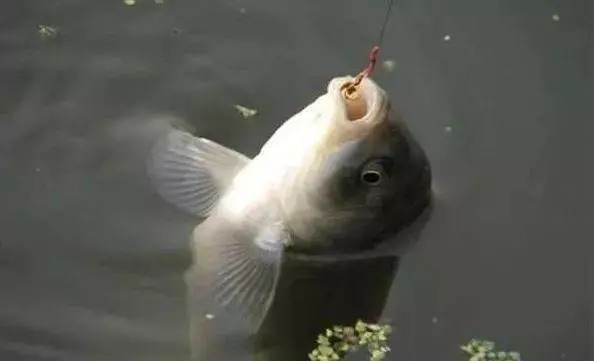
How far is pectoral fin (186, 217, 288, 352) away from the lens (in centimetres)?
248

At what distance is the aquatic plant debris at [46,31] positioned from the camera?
2.89 meters

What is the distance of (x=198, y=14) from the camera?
2.98 m

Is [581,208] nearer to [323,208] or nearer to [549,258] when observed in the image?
[549,258]

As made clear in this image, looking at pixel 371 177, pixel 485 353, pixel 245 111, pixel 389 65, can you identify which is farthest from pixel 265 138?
pixel 485 353

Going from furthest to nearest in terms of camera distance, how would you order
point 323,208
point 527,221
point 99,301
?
point 527,221 → point 99,301 → point 323,208

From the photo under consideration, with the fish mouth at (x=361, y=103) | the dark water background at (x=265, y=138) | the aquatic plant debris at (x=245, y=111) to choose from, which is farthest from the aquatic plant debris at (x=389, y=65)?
the fish mouth at (x=361, y=103)

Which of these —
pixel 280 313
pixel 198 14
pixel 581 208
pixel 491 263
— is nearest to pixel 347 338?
pixel 280 313

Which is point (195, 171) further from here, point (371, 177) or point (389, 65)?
point (389, 65)

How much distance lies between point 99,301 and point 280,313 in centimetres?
33

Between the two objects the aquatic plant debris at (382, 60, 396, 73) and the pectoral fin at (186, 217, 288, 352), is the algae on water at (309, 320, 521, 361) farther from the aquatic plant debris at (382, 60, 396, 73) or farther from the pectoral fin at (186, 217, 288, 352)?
the aquatic plant debris at (382, 60, 396, 73)

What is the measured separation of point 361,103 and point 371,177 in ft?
0.41

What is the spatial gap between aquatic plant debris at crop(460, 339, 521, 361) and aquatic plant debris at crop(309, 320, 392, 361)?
151 millimetres

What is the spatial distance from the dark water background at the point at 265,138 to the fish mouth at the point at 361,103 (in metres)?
0.37

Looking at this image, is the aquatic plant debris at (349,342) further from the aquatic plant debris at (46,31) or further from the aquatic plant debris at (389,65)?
the aquatic plant debris at (46,31)
